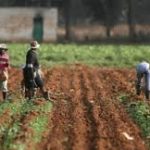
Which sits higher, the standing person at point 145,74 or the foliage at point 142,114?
the standing person at point 145,74

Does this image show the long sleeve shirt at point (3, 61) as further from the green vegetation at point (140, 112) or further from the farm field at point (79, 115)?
the green vegetation at point (140, 112)

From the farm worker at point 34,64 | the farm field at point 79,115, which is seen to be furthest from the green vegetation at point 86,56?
the farm worker at point 34,64

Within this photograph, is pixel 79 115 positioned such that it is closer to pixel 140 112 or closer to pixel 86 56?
pixel 140 112

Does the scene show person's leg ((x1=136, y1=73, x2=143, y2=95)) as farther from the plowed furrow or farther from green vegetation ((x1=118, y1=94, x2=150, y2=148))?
the plowed furrow

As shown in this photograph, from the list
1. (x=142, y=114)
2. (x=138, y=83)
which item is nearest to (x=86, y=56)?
(x=138, y=83)

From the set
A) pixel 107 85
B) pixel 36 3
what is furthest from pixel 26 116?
pixel 36 3

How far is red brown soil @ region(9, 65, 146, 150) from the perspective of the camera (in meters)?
11.2

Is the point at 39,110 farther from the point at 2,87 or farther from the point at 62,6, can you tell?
the point at 62,6

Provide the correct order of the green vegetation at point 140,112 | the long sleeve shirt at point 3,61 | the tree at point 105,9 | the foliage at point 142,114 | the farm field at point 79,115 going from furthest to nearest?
the tree at point 105,9, the long sleeve shirt at point 3,61, the foliage at point 142,114, the green vegetation at point 140,112, the farm field at point 79,115

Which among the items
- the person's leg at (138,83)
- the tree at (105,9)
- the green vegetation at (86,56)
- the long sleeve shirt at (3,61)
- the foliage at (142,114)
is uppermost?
the tree at (105,9)

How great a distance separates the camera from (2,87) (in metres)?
16.5

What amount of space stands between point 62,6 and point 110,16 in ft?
16.0

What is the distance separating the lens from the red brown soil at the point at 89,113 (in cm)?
1124

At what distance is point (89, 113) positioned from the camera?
14562 millimetres
